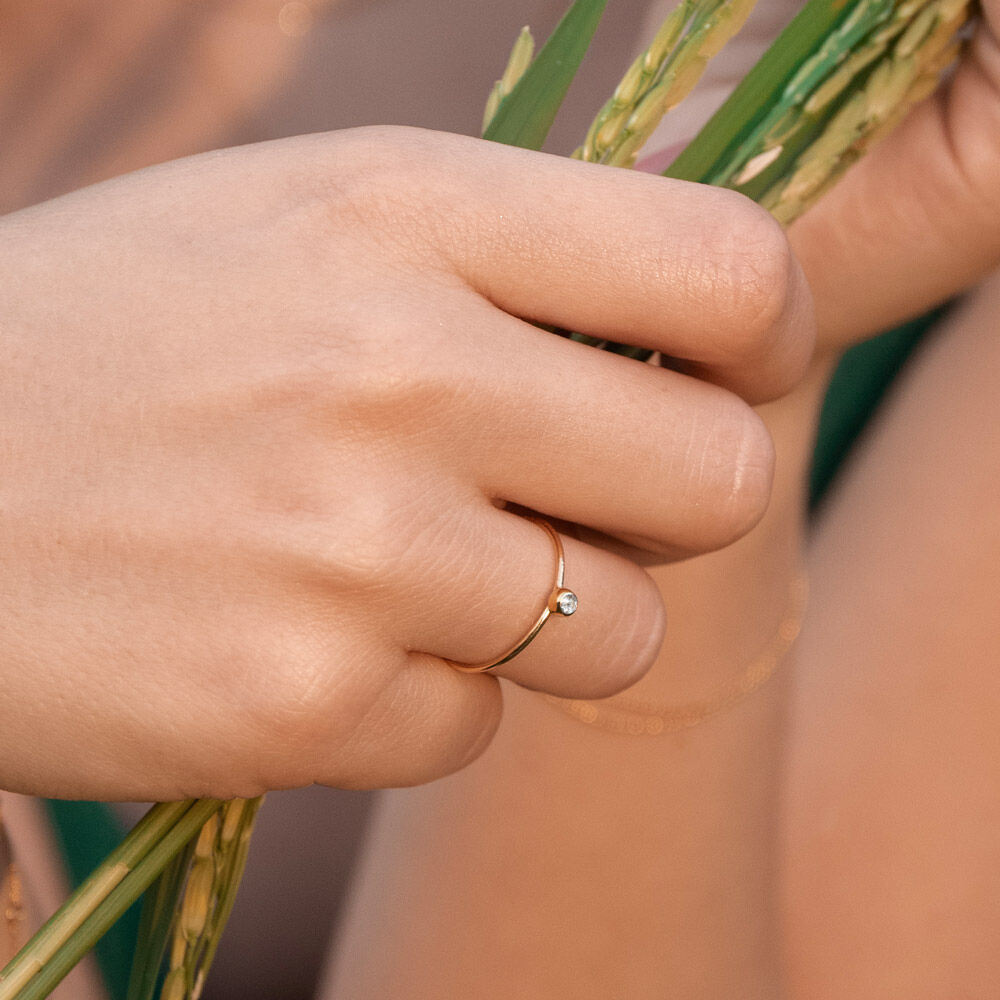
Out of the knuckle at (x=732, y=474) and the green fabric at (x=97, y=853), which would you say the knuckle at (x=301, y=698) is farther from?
the green fabric at (x=97, y=853)

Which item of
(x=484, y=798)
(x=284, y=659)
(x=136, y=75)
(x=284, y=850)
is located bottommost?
(x=284, y=850)

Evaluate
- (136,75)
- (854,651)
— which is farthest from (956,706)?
(136,75)

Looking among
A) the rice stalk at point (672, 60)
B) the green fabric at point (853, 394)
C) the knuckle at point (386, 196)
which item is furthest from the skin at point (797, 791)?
the knuckle at point (386, 196)

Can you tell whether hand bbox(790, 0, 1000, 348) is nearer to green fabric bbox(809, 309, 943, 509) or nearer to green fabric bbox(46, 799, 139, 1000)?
green fabric bbox(809, 309, 943, 509)

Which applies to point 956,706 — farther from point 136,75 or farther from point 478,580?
point 136,75

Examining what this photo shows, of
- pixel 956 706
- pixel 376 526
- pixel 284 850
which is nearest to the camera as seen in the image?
pixel 376 526

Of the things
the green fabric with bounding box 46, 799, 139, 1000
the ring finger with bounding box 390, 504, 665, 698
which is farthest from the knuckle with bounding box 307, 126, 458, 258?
the green fabric with bounding box 46, 799, 139, 1000

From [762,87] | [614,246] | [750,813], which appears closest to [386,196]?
[614,246]
